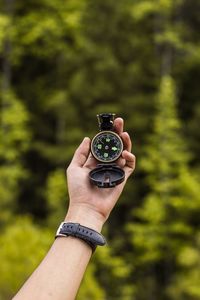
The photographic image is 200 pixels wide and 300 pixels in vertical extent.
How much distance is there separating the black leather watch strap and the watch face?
356 mm

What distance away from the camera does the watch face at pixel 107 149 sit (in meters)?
2.14

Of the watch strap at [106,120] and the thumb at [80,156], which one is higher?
the watch strap at [106,120]

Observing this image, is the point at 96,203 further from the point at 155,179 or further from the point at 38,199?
the point at 38,199

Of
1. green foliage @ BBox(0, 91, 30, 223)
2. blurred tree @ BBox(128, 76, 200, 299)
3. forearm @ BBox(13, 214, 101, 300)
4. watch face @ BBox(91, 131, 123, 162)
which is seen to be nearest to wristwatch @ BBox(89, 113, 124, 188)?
watch face @ BBox(91, 131, 123, 162)

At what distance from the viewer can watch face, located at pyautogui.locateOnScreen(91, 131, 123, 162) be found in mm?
2143

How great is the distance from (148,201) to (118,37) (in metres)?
5.01

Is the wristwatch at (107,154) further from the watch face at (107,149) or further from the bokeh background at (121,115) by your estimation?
the bokeh background at (121,115)

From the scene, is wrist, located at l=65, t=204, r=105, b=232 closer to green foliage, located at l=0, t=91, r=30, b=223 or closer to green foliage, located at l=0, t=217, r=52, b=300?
green foliage, located at l=0, t=217, r=52, b=300

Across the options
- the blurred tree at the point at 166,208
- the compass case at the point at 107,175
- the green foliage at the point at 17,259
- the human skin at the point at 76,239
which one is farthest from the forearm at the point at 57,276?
the blurred tree at the point at 166,208

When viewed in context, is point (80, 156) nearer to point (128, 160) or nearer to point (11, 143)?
point (128, 160)

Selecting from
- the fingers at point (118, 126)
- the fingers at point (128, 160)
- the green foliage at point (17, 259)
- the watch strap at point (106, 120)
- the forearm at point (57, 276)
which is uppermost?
the green foliage at point (17, 259)

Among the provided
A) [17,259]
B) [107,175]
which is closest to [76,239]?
[107,175]

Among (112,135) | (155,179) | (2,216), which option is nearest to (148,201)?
(155,179)

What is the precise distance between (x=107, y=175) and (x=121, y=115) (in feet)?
62.8
